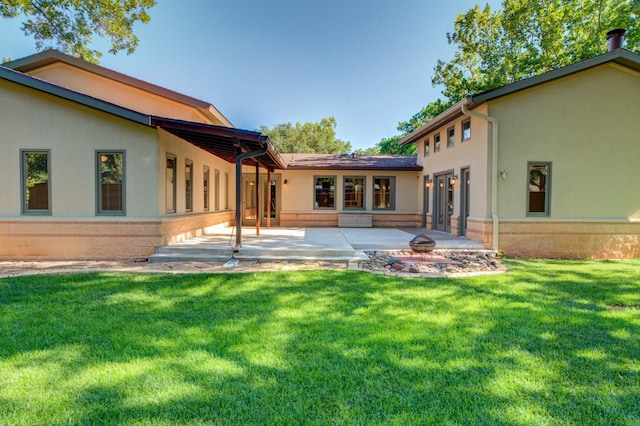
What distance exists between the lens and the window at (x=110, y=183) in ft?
27.5

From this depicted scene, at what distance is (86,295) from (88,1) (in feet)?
43.6

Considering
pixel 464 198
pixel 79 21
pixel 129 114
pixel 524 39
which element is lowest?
pixel 464 198

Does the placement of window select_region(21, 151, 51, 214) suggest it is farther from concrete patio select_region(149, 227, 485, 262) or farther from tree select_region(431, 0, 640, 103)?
tree select_region(431, 0, 640, 103)

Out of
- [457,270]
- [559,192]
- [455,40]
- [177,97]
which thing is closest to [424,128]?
[559,192]

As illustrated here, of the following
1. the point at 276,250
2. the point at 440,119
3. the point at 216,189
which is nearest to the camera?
the point at 276,250

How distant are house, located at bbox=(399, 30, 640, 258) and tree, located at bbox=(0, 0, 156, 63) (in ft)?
43.2

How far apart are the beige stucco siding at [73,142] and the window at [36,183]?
0.17m

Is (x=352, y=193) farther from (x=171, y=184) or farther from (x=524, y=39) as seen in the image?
(x=524, y=39)

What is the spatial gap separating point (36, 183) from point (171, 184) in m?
3.11

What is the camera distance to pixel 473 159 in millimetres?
10188

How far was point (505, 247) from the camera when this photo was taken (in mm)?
9391

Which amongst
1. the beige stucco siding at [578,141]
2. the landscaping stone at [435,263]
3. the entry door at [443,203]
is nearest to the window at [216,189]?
the landscaping stone at [435,263]

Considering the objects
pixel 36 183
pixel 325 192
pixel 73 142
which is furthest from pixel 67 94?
pixel 325 192

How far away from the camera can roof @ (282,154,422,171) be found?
15102 mm
